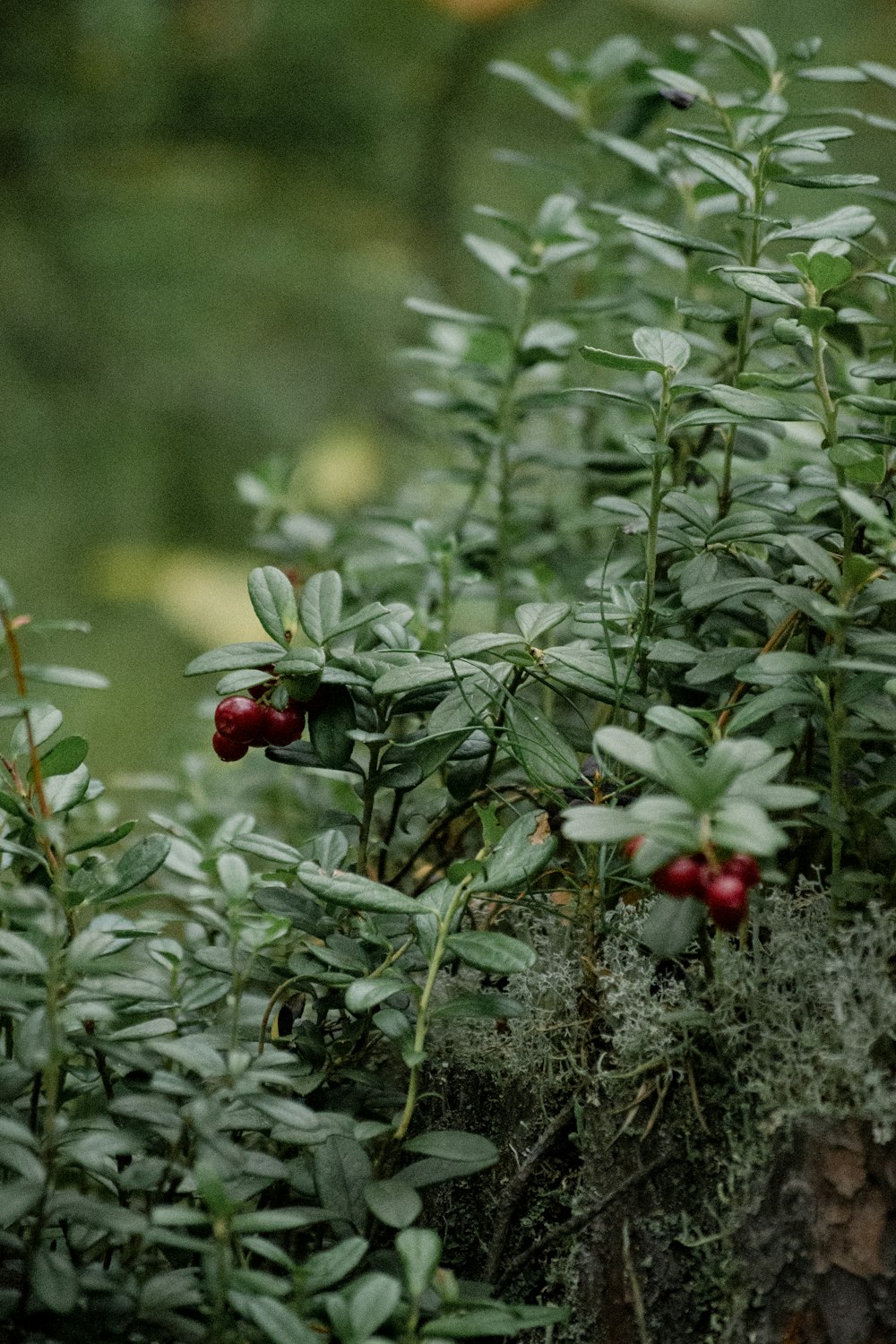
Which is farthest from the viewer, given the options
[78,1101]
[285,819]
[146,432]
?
[146,432]

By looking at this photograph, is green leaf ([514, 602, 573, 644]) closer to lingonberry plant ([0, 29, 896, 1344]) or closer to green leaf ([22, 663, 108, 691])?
lingonberry plant ([0, 29, 896, 1344])

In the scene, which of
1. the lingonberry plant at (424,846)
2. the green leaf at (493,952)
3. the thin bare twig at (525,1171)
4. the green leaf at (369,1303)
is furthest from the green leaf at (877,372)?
the green leaf at (369,1303)

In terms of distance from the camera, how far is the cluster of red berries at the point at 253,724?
86 centimetres

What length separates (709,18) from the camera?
256cm

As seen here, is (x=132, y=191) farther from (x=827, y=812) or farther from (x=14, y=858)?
(x=827, y=812)

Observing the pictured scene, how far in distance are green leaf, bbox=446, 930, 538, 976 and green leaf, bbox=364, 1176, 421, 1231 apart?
0.15m

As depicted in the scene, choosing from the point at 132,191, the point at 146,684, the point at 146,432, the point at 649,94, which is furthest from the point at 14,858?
the point at 132,191

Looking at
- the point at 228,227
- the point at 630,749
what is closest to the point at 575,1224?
the point at 630,749

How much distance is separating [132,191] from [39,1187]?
94.2 inches

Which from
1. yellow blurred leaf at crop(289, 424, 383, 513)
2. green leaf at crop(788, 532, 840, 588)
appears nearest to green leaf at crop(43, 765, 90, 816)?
green leaf at crop(788, 532, 840, 588)

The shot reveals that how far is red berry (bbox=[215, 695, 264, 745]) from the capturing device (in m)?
0.85

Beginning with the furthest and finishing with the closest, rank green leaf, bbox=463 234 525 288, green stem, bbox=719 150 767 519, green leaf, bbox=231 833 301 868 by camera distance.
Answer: green leaf, bbox=463 234 525 288, green stem, bbox=719 150 767 519, green leaf, bbox=231 833 301 868

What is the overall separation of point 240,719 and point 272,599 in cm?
10

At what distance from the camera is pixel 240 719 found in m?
0.85
